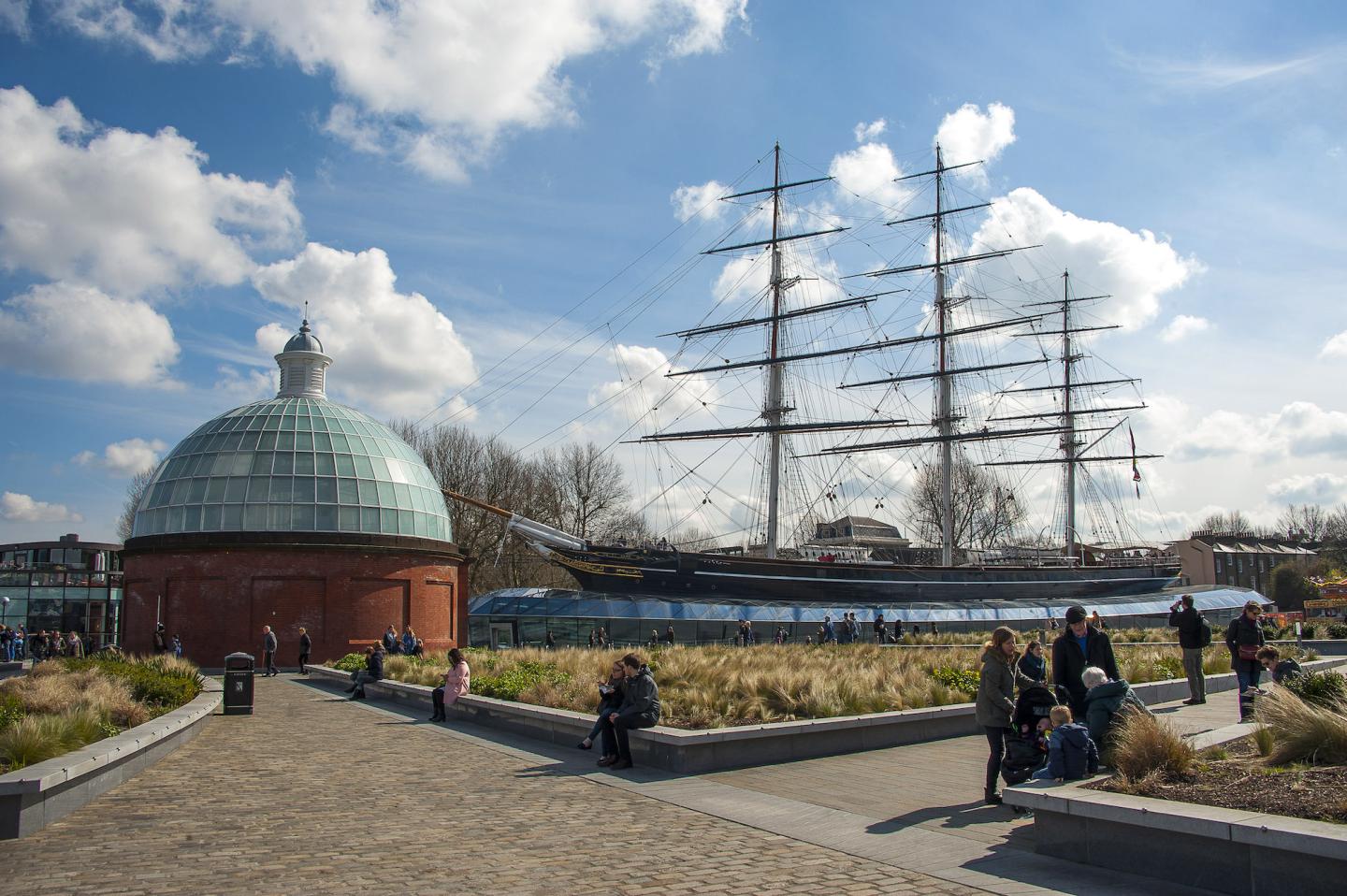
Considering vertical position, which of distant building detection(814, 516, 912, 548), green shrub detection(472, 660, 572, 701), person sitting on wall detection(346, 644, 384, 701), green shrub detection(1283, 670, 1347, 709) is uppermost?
distant building detection(814, 516, 912, 548)

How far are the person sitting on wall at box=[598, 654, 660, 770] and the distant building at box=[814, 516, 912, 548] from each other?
51590 millimetres

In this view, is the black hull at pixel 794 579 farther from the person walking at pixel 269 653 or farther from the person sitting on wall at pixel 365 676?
the person sitting on wall at pixel 365 676

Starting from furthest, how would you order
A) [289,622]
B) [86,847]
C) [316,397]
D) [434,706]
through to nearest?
[316,397], [289,622], [434,706], [86,847]

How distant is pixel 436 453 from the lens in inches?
2393

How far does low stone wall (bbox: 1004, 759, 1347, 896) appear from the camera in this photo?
534 cm

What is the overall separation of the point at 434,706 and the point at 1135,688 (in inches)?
438

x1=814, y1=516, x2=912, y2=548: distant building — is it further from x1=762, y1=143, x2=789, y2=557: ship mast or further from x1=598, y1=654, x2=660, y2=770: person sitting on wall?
x1=598, y1=654, x2=660, y2=770: person sitting on wall

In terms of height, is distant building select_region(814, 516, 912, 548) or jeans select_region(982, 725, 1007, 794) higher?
distant building select_region(814, 516, 912, 548)

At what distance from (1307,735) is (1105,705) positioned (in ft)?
4.84

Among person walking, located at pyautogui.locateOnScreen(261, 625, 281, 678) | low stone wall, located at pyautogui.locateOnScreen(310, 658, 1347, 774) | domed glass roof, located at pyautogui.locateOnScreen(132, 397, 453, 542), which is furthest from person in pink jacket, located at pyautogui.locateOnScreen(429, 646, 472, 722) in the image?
domed glass roof, located at pyautogui.locateOnScreen(132, 397, 453, 542)

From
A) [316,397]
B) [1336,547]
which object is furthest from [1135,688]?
[1336,547]

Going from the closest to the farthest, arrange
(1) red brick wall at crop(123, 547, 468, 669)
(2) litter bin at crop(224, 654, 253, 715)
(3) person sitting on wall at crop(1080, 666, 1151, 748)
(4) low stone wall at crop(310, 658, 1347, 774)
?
(3) person sitting on wall at crop(1080, 666, 1151, 748) → (4) low stone wall at crop(310, 658, 1347, 774) → (2) litter bin at crop(224, 654, 253, 715) → (1) red brick wall at crop(123, 547, 468, 669)

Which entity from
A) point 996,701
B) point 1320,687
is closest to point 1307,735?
point 996,701

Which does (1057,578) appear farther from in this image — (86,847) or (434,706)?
(86,847)
